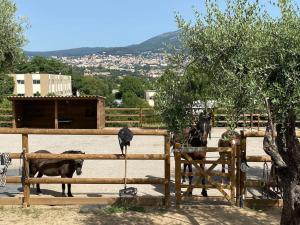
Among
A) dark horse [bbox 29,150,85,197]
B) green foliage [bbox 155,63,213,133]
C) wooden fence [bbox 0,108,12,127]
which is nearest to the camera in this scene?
green foliage [bbox 155,63,213,133]

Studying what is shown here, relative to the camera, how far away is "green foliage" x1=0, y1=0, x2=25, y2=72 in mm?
13500

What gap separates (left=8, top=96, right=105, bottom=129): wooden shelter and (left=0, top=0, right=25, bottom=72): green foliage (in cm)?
1022

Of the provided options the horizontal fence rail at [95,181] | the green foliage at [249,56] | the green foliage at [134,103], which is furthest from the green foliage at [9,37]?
the green foliage at [134,103]

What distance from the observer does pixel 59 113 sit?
85.2 feet

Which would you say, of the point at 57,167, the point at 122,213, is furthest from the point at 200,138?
the point at 57,167

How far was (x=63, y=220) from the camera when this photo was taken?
8.55 metres

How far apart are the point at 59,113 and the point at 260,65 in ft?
69.1

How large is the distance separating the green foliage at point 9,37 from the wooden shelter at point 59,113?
10.2m

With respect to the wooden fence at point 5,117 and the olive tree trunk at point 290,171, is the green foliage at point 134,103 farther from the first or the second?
the olive tree trunk at point 290,171

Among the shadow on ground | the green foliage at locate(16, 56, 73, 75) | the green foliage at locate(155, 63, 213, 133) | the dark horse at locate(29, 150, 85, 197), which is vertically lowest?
the shadow on ground

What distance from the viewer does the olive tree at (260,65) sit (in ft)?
18.8

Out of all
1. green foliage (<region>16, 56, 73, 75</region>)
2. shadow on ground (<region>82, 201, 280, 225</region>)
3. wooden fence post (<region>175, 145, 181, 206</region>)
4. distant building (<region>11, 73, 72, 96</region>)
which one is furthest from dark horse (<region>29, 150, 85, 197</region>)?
green foliage (<region>16, 56, 73, 75</region>)

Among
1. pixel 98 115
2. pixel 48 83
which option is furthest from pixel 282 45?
pixel 48 83

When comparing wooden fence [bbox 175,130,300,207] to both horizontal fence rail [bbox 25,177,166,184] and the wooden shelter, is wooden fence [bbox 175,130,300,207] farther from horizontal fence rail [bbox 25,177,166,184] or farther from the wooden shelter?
the wooden shelter
